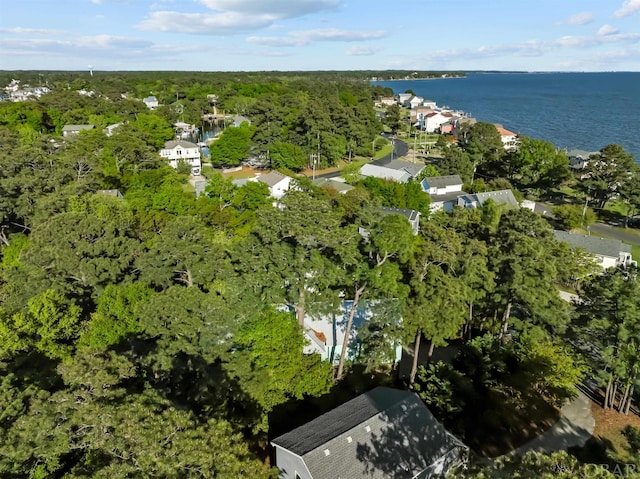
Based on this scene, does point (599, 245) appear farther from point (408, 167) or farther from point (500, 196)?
point (408, 167)

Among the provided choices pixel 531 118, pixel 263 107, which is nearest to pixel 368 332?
pixel 263 107

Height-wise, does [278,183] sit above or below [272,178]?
below

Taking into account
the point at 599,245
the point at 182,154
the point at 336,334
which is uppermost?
the point at 182,154

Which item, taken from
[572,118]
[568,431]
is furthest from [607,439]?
[572,118]

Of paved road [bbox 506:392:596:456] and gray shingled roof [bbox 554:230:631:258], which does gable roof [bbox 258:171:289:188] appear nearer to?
gray shingled roof [bbox 554:230:631:258]

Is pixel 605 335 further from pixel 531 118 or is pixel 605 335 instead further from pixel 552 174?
pixel 531 118
